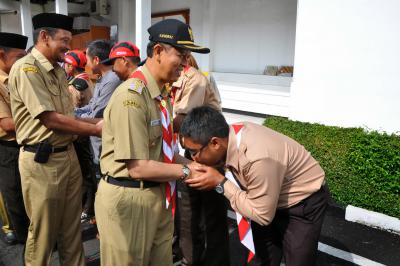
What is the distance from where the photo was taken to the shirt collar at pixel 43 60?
2.46 m

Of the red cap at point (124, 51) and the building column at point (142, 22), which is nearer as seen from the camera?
the red cap at point (124, 51)

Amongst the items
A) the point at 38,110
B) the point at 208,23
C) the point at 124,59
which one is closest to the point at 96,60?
the point at 124,59

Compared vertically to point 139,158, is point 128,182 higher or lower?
lower

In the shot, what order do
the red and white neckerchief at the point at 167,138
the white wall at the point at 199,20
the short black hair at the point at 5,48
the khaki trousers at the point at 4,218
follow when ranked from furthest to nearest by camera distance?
the white wall at the point at 199,20 < the khaki trousers at the point at 4,218 < the short black hair at the point at 5,48 < the red and white neckerchief at the point at 167,138

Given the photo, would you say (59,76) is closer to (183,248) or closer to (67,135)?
(67,135)

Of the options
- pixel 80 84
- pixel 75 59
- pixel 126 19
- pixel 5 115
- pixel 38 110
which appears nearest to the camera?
pixel 38 110

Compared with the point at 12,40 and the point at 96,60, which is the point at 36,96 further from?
the point at 96,60

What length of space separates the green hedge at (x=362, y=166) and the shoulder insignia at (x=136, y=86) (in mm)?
3278

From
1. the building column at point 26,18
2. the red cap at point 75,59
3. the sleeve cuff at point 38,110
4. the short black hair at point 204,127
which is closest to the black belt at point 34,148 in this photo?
the sleeve cuff at point 38,110

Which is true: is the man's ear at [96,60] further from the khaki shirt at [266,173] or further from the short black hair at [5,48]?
the khaki shirt at [266,173]

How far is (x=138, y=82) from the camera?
177 centimetres

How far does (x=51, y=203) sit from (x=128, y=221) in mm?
912

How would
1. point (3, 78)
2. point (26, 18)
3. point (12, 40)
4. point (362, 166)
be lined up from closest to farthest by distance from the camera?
point (3, 78), point (12, 40), point (362, 166), point (26, 18)

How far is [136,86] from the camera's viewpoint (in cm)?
173
